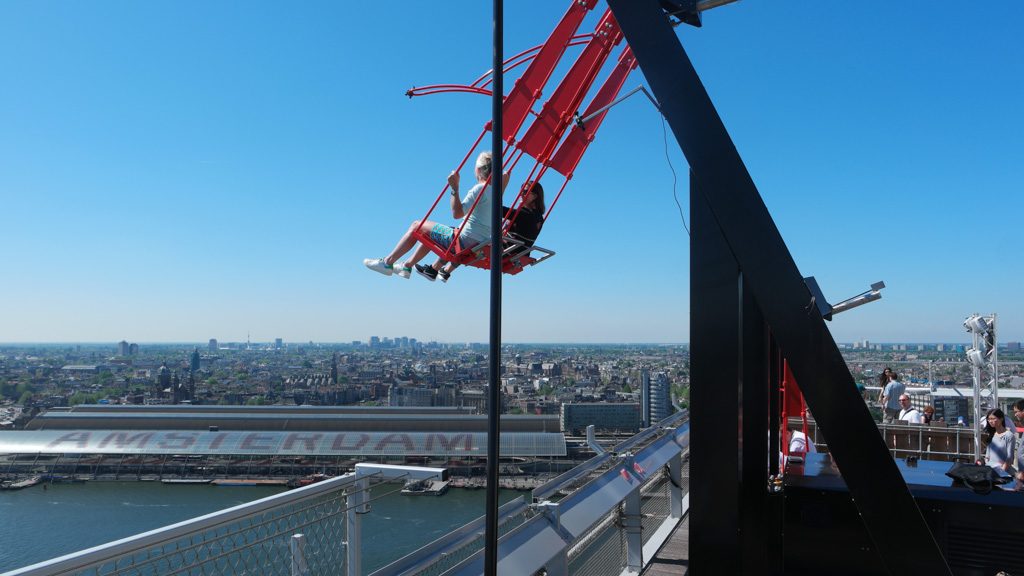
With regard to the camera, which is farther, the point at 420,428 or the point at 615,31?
the point at 420,428

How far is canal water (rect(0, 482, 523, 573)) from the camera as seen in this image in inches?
845

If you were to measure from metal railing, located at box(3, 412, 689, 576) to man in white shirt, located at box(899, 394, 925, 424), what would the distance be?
5.11 meters

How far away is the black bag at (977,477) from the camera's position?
2.34 m

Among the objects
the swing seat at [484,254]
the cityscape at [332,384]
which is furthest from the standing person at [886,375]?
the cityscape at [332,384]

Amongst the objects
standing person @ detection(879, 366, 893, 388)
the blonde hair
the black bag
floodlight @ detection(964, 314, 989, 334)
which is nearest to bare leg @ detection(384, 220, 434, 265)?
the blonde hair

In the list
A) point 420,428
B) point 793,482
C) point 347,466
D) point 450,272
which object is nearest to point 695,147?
point 793,482

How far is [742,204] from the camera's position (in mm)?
1604

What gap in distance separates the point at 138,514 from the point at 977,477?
33.1m

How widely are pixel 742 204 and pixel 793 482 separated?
139cm

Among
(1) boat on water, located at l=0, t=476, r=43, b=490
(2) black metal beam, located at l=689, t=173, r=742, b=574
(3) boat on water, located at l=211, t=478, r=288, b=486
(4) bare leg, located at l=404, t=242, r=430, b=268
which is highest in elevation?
(4) bare leg, located at l=404, t=242, r=430, b=268

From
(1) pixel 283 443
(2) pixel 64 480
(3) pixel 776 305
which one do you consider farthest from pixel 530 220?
(2) pixel 64 480

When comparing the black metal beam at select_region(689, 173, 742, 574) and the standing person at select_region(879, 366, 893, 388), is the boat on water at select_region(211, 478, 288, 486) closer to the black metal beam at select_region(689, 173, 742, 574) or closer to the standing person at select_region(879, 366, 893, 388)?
the standing person at select_region(879, 366, 893, 388)

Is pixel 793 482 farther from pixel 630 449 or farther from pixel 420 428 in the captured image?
pixel 420 428

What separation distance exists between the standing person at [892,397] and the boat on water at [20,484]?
43.3m
